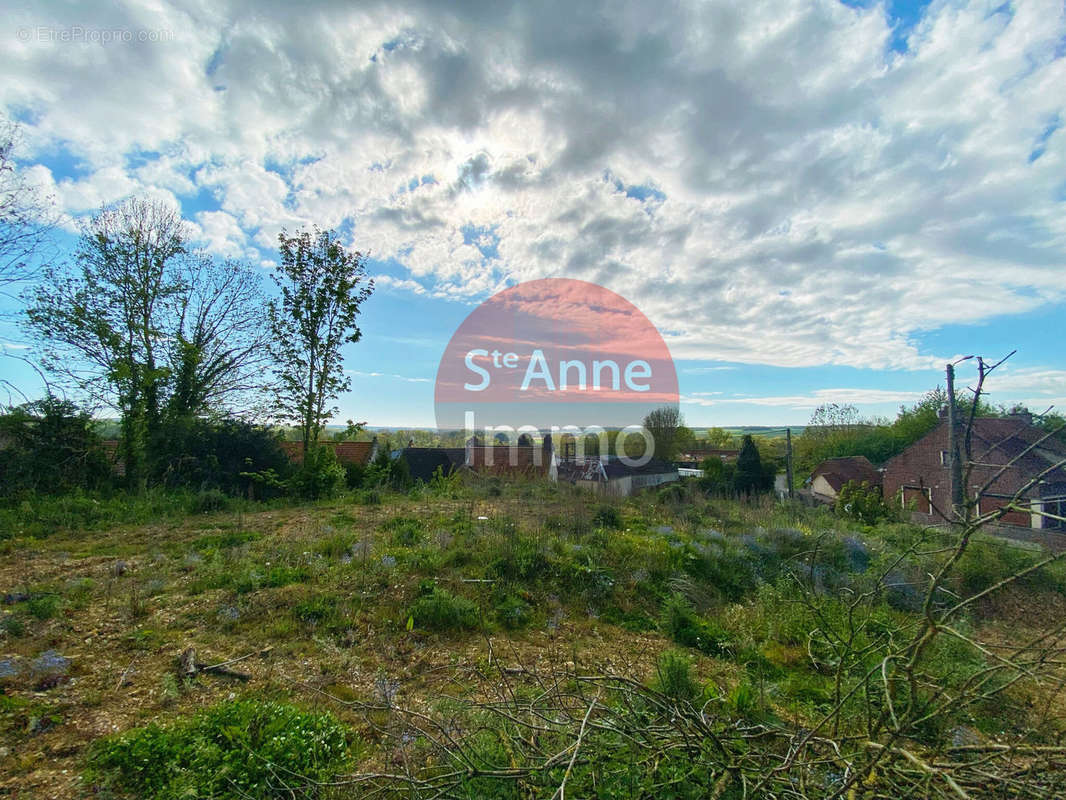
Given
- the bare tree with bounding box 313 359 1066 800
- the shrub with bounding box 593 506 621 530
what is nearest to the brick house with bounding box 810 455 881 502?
the shrub with bounding box 593 506 621 530

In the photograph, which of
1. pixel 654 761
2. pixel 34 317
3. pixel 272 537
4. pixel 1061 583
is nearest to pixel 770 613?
pixel 654 761

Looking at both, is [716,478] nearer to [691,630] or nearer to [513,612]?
[691,630]

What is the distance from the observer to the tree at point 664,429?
122 feet

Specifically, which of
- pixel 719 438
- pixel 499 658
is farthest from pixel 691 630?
pixel 719 438

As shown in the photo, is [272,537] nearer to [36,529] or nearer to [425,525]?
[425,525]

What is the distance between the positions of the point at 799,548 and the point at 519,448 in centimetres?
1843

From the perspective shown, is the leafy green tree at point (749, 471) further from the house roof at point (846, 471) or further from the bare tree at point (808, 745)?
the bare tree at point (808, 745)

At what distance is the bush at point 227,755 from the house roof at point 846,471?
28.8 metres

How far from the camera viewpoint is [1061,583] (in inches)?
288

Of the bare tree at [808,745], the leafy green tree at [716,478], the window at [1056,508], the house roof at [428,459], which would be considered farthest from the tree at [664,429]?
the bare tree at [808,745]

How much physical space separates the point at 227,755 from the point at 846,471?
1213 inches

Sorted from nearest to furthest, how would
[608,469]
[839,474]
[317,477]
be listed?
[317,477]
[839,474]
[608,469]

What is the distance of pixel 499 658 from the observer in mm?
4016

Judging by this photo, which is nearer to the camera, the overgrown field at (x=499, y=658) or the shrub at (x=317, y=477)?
the overgrown field at (x=499, y=658)
